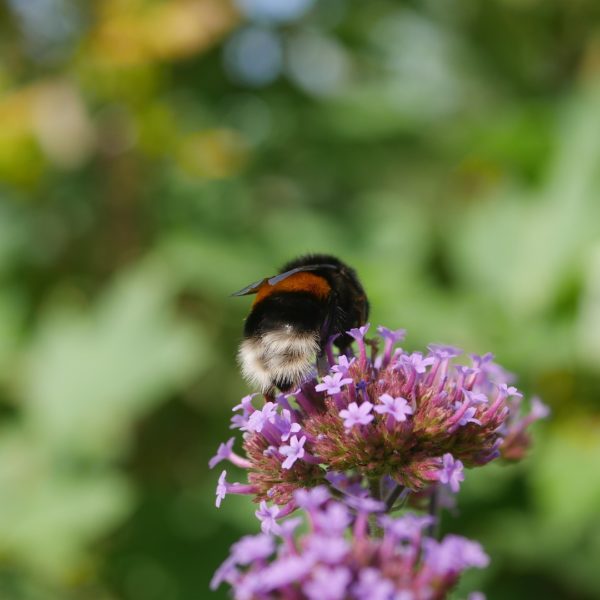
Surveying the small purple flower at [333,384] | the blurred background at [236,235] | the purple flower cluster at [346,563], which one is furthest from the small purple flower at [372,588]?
the blurred background at [236,235]

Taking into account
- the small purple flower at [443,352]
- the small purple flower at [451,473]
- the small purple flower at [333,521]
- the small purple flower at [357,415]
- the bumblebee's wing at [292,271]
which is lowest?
the small purple flower at [333,521]

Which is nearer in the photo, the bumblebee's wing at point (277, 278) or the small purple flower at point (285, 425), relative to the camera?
the small purple flower at point (285, 425)

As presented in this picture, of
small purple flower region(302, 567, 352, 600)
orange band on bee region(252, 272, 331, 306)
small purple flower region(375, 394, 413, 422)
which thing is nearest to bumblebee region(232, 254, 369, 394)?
orange band on bee region(252, 272, 331, 306)

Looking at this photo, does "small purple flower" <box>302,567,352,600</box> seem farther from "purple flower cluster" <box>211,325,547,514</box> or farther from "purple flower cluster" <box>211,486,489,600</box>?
"purple flower cluster" <box>211,325,547,514</box>

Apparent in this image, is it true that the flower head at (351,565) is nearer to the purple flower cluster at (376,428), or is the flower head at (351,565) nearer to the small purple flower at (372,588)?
the small purple flower at (372,588)

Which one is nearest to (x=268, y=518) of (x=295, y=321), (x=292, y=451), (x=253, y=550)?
(x=292, y=451)
